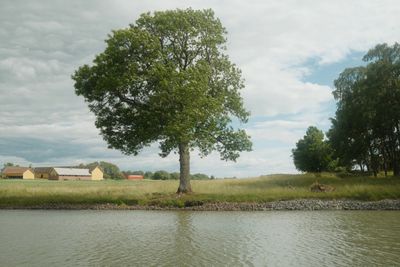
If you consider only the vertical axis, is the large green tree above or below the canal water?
above

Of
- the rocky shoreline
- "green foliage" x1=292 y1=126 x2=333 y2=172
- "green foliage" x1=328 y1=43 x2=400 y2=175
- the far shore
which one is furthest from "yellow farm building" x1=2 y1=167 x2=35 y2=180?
the rocky shoreline

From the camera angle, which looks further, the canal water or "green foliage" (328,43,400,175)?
"green foliage" (328,43,400,175)

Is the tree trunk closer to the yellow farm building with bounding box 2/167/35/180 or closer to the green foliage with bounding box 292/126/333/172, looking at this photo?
the green foliage with bounding box 292/126/333/172

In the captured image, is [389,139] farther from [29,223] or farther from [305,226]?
[29,223]

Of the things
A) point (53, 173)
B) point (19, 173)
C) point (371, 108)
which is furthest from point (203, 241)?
point (19, 173)

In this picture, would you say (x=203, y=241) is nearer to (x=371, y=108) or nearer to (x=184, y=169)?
(x=184, y=169)

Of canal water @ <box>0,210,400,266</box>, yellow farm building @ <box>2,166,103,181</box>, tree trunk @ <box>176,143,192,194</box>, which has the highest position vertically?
yellow farm building @ <box>2,166,103,181</box>

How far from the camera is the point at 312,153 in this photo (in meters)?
101

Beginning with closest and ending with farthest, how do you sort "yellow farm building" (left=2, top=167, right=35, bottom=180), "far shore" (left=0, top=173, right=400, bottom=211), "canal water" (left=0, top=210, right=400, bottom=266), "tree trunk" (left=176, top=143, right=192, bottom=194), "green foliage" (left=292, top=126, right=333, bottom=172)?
1. "canal water" (left=0, top=210, right=400, bottom=266)
2. "far shore" (left=0, top=173, right=400, bottom=211)
3. "tree trunk" (left=176, top=143, right=192, bottom=194)
4. "green foliage" (left=292, top=126, right=333, bottom=172)
5. "yellow farm building" (left=2, top=167, right=35, bottom=180)

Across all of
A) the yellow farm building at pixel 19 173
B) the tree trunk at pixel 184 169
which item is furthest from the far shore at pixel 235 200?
the yellow farm building at pixel 19 173

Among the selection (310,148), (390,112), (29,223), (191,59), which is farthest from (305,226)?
(310,148)

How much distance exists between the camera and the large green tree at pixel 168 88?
121 ft

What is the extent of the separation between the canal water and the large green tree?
42.7ft

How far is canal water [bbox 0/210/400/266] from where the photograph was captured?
45.9 feet
